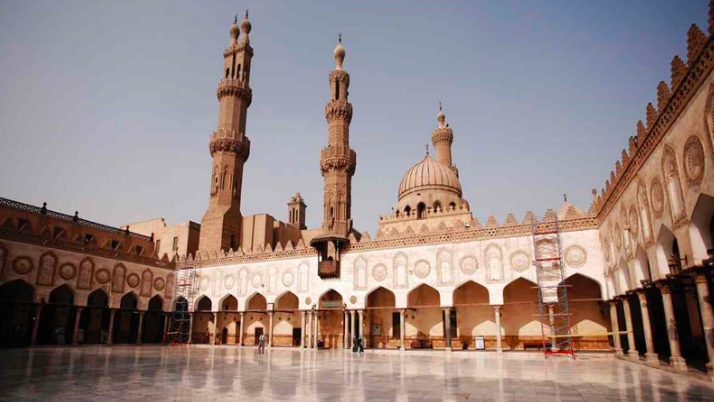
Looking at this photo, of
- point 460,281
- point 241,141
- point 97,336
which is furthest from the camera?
point 241,141

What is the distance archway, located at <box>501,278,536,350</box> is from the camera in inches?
901

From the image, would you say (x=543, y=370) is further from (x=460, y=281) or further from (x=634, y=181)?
(x=460, y=281)

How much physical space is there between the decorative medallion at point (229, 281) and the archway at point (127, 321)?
5717 millimetres

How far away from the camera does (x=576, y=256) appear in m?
20.5

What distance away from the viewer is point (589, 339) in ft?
71.3

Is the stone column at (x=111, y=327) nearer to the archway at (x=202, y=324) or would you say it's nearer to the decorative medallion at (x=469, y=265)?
the archway at (x=202, y=324)

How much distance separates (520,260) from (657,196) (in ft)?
32.2

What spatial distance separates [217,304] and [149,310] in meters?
4.57

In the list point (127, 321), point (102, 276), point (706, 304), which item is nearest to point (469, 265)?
point (706, 304)

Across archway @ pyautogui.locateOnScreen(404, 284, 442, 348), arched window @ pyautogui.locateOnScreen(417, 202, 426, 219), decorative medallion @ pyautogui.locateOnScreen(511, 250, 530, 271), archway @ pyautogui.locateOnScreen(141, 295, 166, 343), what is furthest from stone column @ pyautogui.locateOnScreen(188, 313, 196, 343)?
decorative medallion @ pyautogui.locateOnScreen(511, 250, 530, 271)

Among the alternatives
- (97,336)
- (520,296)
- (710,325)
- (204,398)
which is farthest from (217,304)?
(710,325)

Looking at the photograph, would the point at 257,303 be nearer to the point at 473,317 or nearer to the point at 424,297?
the point at 424,297

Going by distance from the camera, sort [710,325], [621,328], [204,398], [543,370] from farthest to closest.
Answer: [621,328], [543,370], [710,325], [204,398]

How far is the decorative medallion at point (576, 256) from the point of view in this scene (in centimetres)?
2038
